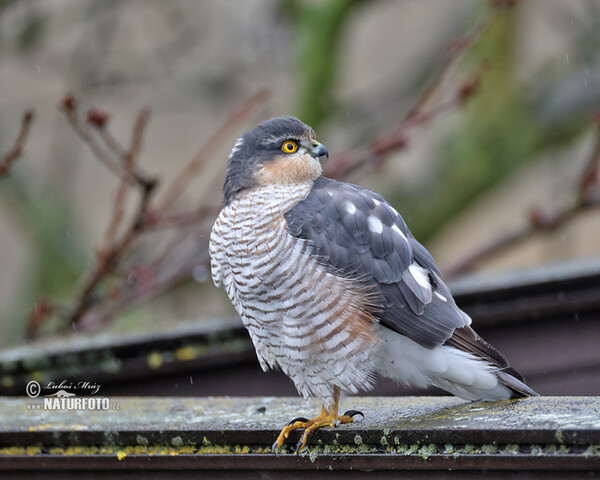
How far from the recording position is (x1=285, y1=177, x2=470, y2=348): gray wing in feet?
7.20

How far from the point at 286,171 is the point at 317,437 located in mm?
830

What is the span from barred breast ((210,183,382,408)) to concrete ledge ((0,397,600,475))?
118 mm

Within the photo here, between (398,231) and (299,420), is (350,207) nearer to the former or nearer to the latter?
(398,231)

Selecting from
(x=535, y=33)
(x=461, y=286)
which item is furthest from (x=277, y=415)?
(x=535, y=33)

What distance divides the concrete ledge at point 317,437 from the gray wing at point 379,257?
0.71 feet

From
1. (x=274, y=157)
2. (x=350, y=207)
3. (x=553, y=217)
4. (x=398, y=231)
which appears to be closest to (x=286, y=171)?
(x=274, y=157)

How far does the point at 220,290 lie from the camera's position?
609 centimetres

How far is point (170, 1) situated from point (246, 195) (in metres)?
4.31

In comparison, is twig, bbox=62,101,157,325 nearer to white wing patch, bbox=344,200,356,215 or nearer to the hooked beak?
the hooked beak

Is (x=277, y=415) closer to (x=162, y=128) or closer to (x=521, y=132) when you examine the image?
(x=521, y=132)

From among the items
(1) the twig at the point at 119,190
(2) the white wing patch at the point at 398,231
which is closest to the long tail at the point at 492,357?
(2) the white wing patch at the point at 398,231

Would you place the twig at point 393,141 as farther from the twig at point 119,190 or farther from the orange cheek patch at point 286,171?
the orange cheek patch at point 286,171

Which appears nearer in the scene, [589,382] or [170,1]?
[589,382]

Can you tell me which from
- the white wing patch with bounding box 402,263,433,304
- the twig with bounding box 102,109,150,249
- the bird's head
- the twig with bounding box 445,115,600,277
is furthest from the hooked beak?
the twig with bounding box 445,115,600,277
